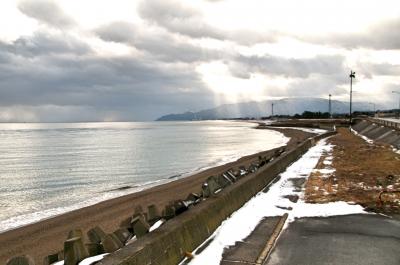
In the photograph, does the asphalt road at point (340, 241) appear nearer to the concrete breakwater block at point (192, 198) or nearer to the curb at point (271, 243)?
the curb at point (271, 243)

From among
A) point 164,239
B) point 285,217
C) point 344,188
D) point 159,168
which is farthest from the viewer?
point 159,168

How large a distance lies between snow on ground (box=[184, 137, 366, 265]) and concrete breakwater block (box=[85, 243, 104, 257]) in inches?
62.6

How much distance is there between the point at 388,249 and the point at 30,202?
1926cm

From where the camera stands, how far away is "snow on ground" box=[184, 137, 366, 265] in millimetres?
8078

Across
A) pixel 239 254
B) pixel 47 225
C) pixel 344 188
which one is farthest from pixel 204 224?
pixel 47 225

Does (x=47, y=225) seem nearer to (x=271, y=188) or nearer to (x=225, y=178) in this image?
(x=225, y=178)

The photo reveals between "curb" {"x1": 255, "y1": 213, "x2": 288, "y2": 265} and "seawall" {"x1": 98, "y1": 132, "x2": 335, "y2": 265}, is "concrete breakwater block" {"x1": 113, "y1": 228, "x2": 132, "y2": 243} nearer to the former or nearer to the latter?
"seawall" {"x1": 98, "y1": 132, "x2": 335, "y2": 265}

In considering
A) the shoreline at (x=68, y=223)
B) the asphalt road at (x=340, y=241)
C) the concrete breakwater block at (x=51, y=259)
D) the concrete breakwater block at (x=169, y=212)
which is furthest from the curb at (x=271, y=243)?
the shoreline at (x=68, y=223)

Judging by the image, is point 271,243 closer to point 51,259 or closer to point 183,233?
point 183,233

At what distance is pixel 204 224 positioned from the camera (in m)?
8.86

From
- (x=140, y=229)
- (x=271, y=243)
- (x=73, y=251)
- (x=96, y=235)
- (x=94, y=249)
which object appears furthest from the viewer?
(x=271, y=243)

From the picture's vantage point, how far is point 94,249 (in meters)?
6.85

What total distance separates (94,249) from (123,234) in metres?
0.94

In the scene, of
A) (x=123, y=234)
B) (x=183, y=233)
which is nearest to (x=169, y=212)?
(x=183, y=233)
